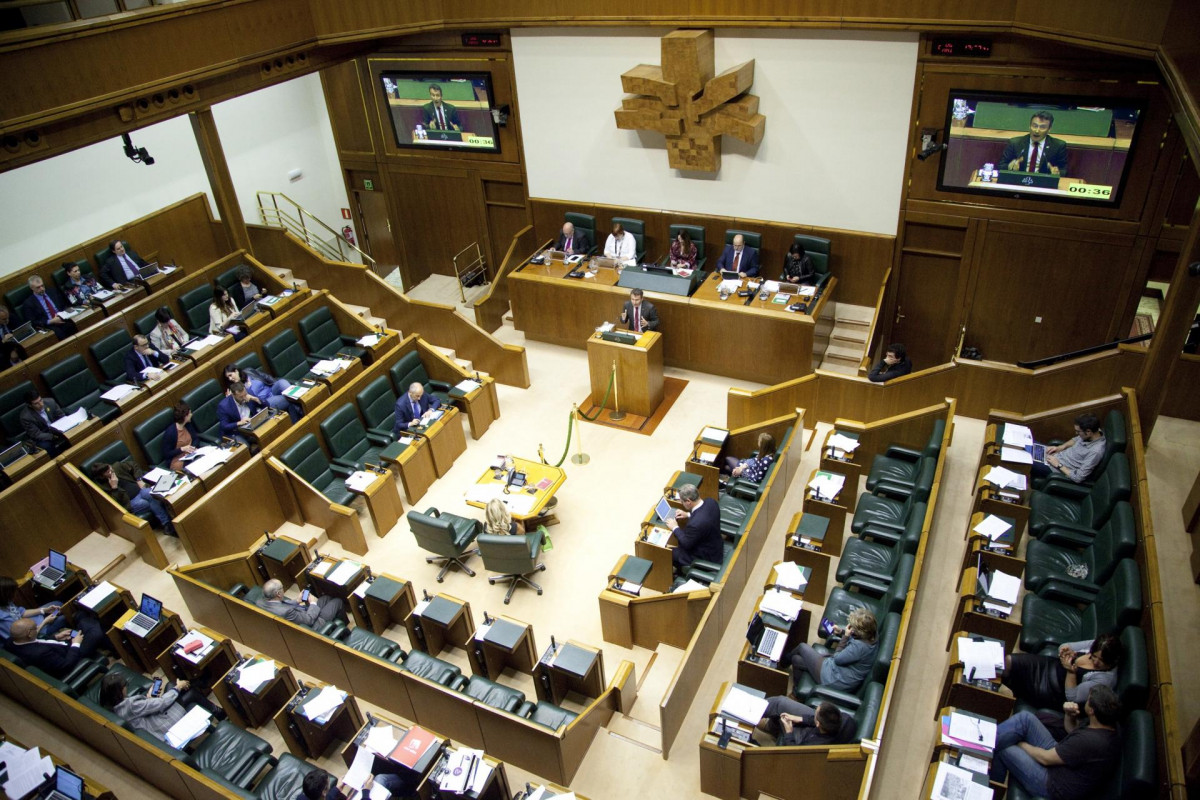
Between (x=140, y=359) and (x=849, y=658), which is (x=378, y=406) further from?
(x=849, y=658)

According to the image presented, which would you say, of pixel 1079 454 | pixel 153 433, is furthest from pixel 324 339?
pixel 1079 454

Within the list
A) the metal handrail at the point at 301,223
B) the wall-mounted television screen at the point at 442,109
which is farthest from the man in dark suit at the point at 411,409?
the metal handrail at the point at 301,223

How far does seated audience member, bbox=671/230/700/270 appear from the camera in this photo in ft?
32.6

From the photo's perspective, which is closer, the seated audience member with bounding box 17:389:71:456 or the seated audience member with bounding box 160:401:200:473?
the seated audience member with bounding box 17:389:71:456

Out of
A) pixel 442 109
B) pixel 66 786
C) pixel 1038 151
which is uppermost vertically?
pixel 442 109

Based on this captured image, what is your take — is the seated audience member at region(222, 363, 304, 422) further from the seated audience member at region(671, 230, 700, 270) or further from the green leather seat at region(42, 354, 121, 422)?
the seated audience member at region(671, 230, 700, 270)

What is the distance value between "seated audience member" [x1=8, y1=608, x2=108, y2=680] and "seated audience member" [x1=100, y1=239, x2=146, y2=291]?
464 cm

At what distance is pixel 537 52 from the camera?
32.8 ft

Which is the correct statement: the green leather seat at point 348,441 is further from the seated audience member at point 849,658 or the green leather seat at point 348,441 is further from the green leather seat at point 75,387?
the seated audience member at point 849,658

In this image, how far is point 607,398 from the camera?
909 cm

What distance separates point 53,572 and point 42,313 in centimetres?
355

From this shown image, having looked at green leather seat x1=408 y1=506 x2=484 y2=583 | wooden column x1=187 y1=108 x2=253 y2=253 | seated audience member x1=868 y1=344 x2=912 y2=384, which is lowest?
green leather seat x1=408 y1=506 x2=484 y2=583

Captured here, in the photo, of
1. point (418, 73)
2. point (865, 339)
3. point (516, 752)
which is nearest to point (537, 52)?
point (418, 73)

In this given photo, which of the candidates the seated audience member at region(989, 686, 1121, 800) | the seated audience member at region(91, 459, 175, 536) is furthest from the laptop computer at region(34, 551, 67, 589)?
the seated audience member at region(989, 686, 1121, 800)
